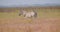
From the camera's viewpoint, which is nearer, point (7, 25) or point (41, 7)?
point (7, 25)

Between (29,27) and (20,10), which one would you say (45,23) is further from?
(20,10)

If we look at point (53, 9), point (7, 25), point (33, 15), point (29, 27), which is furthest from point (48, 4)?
point (7, 25)

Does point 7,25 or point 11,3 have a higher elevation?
point 11,3

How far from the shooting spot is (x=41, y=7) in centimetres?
90

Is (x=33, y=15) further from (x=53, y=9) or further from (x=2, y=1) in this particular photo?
(x=2, y=1)

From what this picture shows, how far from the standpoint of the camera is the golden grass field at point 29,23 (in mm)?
789

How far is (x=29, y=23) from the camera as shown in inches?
31.8

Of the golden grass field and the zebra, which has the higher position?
the zebra

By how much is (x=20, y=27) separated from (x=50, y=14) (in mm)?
282

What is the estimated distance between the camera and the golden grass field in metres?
0.79

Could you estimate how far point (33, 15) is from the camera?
851 mm

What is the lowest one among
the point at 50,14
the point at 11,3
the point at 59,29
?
the point at 59,29

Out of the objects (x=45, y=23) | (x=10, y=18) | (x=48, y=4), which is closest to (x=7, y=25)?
(x=10, y=18)

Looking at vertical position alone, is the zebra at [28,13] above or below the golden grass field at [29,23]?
above
